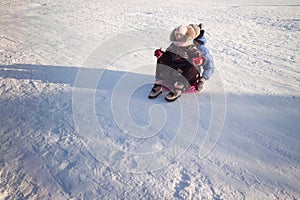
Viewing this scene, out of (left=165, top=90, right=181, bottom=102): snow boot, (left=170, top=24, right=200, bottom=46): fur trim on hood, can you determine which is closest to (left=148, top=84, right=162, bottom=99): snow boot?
(left=165, top=90, right=181, bottom=102): snow boot

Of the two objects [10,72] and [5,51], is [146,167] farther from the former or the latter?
[5,51]

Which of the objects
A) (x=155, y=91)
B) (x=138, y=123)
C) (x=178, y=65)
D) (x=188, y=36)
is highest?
(x=188, y=36)

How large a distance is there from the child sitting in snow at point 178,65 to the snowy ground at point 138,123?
13cm

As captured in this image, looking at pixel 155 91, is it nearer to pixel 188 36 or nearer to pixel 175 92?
pixel 175 92

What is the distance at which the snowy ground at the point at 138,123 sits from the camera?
138cm

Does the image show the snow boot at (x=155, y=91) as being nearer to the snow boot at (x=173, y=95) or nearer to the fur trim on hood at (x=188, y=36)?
the snow boot at (x=173, y=95)

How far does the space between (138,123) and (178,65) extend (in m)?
0.68

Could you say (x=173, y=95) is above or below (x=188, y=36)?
below

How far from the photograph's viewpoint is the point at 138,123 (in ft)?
6.12

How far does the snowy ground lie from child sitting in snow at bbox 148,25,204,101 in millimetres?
132

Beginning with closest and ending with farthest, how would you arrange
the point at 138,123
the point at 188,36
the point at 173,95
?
the point at 138,123, the point at 188,36, the point at 173,95

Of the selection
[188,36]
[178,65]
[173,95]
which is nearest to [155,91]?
[173,95]

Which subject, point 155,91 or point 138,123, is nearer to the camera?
point 138,123

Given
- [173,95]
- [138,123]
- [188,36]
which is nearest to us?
[138,123]
